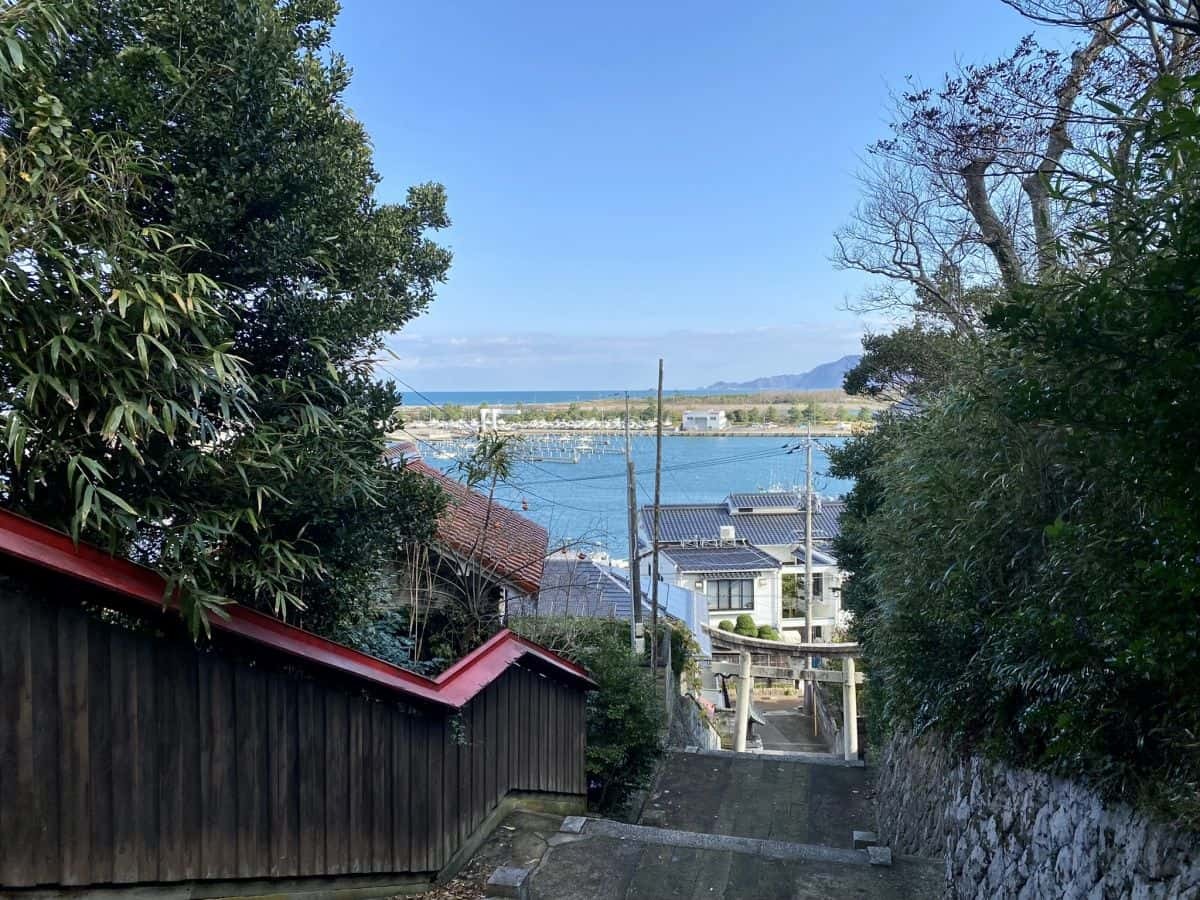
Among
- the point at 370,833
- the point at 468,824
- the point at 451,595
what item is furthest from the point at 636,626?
the point at 370,833

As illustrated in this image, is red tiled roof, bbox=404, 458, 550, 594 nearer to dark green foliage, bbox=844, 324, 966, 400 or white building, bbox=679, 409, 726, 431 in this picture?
dark green foliage, bbox=844, 324, 966, 400

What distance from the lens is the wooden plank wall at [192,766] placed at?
92.4 inches

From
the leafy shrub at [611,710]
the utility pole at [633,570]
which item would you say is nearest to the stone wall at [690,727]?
the utility pole at [633,570]

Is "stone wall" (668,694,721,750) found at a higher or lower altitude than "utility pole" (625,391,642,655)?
lower

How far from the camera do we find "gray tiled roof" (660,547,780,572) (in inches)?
931

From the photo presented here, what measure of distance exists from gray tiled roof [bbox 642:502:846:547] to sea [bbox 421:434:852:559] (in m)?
1.43

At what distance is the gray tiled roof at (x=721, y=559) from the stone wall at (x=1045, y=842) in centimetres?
1858

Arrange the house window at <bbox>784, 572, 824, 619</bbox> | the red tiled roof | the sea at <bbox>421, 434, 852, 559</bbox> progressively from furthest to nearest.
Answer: the house window at <bbox>784, 572, 824, 619</bbox>
the sea at <bbox>421, 434, 852, 559</bbox>
the red tiled roof

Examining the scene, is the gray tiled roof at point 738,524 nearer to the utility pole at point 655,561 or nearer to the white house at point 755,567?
the white house at point 755,567

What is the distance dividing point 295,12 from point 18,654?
378 cm

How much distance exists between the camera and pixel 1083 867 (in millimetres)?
2557

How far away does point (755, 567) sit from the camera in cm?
2372

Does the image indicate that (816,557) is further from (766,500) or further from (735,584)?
(766,500)

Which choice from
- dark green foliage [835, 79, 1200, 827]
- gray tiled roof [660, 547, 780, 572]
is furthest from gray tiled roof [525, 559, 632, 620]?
dark green foliage [835, 79, 1200, 827]
